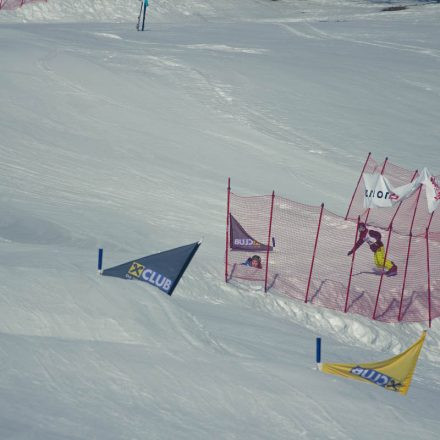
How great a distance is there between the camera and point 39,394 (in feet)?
26.5

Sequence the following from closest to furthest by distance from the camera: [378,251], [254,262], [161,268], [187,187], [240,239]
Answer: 1. [161,268]
2. [254,262]
3. [240,239]
4. [378,251]
5. [187,187]

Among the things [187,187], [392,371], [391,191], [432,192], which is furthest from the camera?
[187,187]

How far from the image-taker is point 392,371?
9414 millimetres

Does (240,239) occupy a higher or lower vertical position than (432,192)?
lower

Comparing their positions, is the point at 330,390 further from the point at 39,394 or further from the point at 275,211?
the point at 275,211

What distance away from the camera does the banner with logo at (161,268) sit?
11.1 meters

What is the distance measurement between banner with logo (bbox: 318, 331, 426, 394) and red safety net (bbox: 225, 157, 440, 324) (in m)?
3.81

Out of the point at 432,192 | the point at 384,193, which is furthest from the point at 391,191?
the point at 432,192

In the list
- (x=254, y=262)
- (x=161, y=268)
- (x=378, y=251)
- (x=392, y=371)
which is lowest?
(x=254, y=262)

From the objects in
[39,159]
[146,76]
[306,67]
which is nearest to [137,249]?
[39,159]

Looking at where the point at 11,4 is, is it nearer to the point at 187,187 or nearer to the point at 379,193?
the point at 187,187

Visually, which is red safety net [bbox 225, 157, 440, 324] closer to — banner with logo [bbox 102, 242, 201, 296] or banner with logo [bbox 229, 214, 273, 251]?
banner with logo [bbox 229, 214, 273, 251]

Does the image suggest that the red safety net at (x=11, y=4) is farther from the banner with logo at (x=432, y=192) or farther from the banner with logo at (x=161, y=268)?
the banner with logo at (x=161, y=268)

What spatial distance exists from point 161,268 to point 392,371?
331cm
